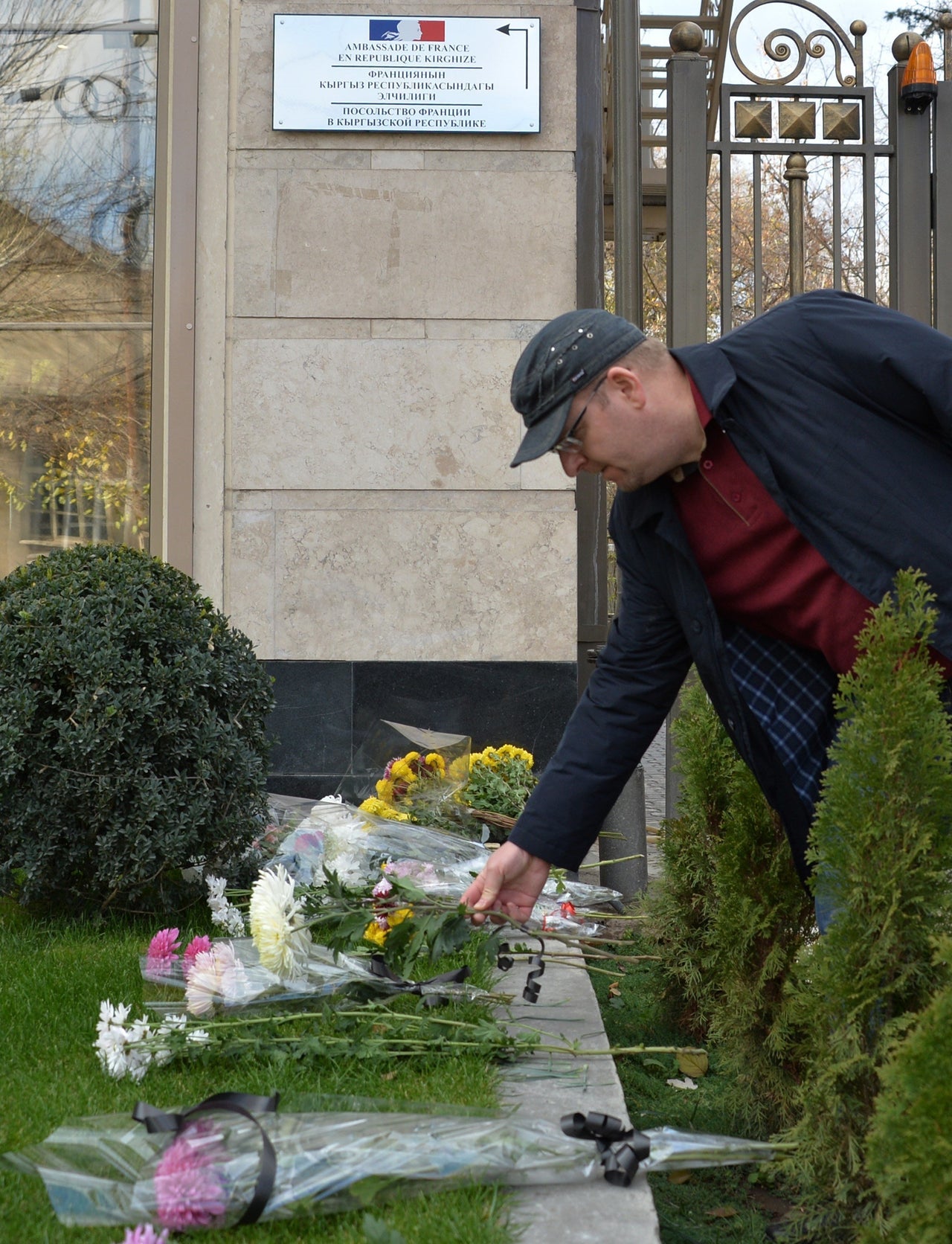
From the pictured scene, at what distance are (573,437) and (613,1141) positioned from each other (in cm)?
126

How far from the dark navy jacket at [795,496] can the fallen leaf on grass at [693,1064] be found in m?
0.81

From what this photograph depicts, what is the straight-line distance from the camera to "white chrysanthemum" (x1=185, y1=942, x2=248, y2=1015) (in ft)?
8.31

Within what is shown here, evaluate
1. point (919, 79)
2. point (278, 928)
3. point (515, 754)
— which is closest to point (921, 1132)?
point (278, 928)

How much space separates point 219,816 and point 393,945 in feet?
4.08

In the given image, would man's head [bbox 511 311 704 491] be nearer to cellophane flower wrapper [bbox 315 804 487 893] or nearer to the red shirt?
the red shirt

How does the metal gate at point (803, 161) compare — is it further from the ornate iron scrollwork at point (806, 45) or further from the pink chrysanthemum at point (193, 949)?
the pink chrysanthemum at point (193, 949)

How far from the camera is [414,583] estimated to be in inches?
229

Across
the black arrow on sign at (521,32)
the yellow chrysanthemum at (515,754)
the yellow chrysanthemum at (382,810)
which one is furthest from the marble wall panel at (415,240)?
the yellow chrysanthemum at (382,810)

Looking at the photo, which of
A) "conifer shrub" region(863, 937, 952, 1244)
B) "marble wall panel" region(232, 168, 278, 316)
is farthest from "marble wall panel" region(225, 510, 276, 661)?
"conifer shrub" region(863, 937, 952, 1244)

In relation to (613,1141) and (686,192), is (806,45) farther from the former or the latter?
(613,1141)

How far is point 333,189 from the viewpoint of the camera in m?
5.81

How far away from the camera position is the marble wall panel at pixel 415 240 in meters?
5.81

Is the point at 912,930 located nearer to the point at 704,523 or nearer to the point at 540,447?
the point at 704,523

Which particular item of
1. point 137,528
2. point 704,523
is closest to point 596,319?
point 704,523
